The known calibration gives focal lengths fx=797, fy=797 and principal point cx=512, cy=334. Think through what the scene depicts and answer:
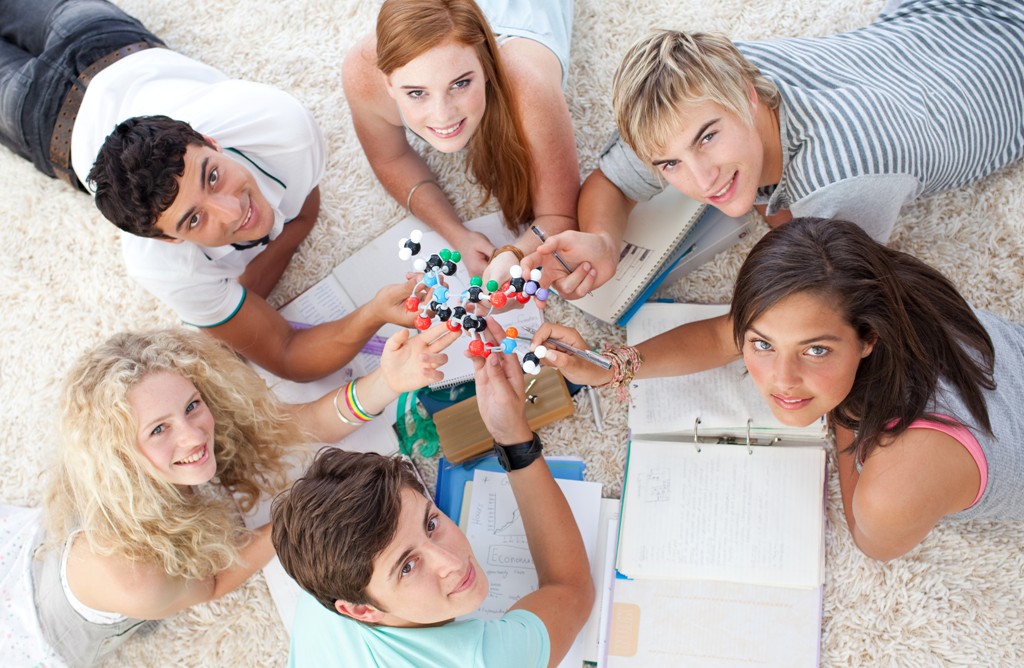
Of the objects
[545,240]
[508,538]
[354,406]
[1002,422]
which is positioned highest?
[545,240]

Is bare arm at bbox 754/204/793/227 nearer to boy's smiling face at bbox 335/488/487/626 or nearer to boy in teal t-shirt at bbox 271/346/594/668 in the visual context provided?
boy in teal t-shirt at bbox 271/346/594/668

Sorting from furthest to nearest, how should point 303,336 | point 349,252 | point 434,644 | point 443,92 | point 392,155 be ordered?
point 349,252 → point 392,155 → point 303,336 → point 443,92 → point 434,644

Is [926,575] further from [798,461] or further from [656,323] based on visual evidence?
[656,323]

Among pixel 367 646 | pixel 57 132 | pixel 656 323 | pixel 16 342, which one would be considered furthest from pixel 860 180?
pixel 16 342

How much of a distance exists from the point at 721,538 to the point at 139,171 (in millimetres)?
1623

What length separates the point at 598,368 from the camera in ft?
6.19

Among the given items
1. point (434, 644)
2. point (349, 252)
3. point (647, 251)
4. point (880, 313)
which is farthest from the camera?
point (349, 252)

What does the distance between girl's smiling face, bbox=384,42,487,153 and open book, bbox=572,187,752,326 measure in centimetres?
54

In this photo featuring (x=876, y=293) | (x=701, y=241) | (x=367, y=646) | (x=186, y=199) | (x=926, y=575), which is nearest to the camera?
(x=876, y=293)

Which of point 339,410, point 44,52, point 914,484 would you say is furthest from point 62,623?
point 914,484

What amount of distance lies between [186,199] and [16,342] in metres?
1.07

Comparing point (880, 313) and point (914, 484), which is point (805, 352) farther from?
point (914, 484)

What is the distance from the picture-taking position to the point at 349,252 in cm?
246

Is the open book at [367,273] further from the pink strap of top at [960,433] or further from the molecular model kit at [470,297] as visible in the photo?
the pink strap of top at [960,433]
